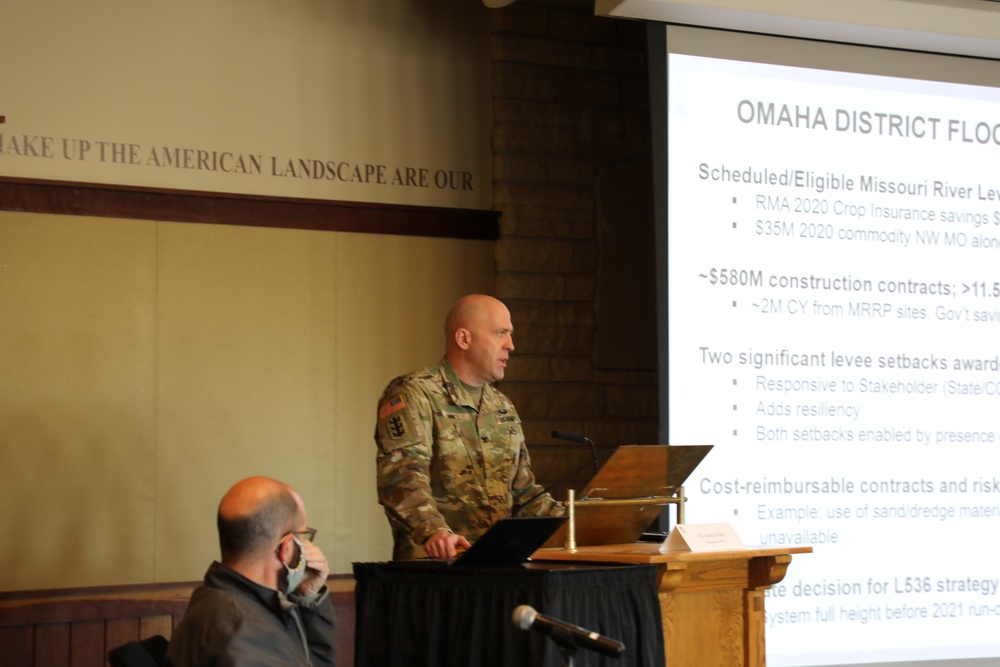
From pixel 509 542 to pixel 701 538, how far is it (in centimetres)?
68

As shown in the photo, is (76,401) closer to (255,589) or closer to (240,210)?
(240,210)

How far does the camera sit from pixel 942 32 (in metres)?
5.19

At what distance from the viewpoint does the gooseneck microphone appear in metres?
1.96

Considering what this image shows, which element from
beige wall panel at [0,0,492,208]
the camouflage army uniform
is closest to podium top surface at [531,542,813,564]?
the camouflage army uniform

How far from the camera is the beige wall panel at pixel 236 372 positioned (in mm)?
4918

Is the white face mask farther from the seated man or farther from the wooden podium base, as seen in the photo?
the wooden podium base

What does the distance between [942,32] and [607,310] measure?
1.93 metres

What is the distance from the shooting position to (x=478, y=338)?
3.63 metres

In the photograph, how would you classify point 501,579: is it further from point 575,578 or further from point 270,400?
point 270,400

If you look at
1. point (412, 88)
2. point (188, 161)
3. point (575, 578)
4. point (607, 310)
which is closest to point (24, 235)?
point (188, 161)

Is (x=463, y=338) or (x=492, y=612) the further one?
(x=463, y=338)

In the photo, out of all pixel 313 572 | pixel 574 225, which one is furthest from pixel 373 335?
pixel 313 572

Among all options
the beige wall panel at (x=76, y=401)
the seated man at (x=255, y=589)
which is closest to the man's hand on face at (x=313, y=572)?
the seated man at (x=255, y=589)

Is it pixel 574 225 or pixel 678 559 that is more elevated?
pixel 574 225
